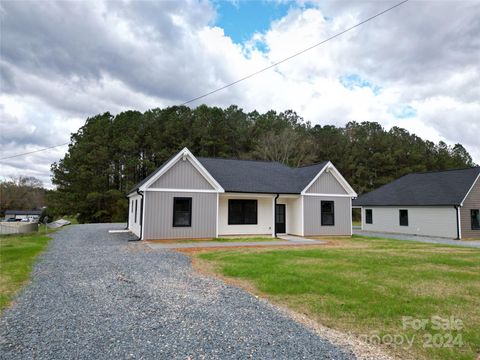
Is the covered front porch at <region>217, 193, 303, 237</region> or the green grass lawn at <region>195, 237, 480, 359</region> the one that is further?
the covered front porch at <region>217, 193, 303, 237</region>

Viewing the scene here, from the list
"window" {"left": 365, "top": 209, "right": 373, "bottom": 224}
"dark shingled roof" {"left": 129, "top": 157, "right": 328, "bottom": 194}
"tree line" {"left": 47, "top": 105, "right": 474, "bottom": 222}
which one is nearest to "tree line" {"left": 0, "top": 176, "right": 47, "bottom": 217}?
"tree line" {"left": 47, "top": 105, "right": 474, "bottom": 222}

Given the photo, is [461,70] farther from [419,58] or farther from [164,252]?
[164,252]

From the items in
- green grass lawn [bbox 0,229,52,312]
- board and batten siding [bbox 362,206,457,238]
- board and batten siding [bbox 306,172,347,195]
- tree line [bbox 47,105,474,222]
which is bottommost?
green grass lawn [bbox 0,229,52,312]

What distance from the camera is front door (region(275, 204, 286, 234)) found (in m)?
19.1

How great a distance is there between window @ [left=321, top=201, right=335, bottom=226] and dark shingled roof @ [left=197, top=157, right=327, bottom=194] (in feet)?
6.05

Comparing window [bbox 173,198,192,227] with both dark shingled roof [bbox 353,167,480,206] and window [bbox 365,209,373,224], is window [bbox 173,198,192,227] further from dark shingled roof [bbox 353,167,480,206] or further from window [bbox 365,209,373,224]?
window [bbox 365,209,373,224]

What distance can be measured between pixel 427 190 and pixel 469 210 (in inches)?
123

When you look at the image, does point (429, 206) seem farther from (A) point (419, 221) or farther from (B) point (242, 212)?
(B) point (242, 212)

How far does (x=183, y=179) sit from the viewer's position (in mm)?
15602

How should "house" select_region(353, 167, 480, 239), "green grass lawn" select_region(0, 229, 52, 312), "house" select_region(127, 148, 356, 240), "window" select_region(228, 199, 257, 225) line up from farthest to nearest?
"house" select_region(353, 167, 480, 239)
"window" select_region(228, 199, 257, 225)
"house" select_region(127, 148, 356, 240)
"green grass lawn" select_region(0, 229, 52, 312)

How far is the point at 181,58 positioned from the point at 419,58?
965 centimetres

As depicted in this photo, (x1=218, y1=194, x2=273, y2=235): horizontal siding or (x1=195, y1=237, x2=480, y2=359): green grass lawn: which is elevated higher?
(x1=218, y1=194, x2=273, y2=235): horizontal siding

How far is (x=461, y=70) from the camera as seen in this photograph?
1316 cm

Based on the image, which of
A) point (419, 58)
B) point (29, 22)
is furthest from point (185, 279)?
point (29, 22)
